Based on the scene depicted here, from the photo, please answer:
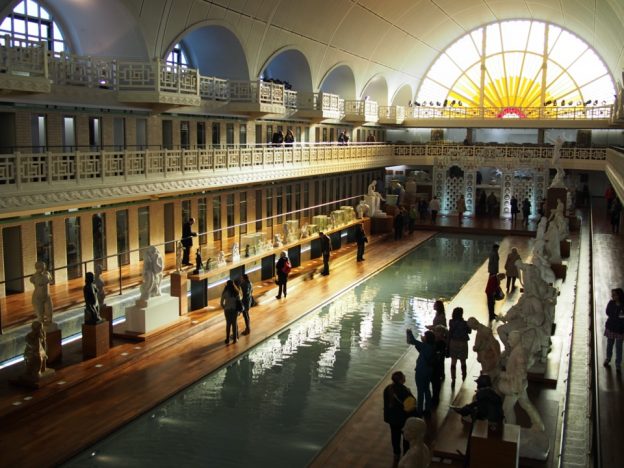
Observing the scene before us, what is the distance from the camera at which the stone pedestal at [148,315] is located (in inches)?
631

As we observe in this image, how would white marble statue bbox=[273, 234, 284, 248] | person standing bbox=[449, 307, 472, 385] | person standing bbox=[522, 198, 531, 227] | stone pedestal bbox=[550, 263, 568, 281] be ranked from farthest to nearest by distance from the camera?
person standing bbox=[522, 198, 531, 227] < white marble statue bbox=[273, 234, 284, 248] < stone pedestal bbox=[550, 263, 568, 281] < person standing bbox=[449, 307, 472, 385]

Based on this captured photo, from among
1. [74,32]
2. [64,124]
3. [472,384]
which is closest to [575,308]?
[472,384]

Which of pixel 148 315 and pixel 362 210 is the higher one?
pixel 362 210

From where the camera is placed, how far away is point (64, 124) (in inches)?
773

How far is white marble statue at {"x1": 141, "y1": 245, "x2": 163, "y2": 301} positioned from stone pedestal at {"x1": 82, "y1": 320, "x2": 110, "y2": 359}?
69.8 inches

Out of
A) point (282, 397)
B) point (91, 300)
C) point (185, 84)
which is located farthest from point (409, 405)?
point (185, 84)

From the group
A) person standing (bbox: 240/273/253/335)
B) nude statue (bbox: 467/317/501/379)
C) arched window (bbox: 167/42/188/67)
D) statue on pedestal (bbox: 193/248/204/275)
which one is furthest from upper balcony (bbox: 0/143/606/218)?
nude statue (bbox: 467/317/501/379)

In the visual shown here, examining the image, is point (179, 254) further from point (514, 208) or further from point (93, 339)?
point (514, 208)

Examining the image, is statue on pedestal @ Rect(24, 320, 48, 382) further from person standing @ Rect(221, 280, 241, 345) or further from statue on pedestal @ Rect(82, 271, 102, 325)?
person standing @ Rect(221, 280, 241, 345)

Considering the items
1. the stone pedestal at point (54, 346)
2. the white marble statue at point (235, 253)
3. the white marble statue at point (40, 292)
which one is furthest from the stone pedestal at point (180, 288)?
the white marble statue at point (40, 292)

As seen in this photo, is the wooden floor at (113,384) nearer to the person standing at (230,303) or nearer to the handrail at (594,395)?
the person standing at (230,303)

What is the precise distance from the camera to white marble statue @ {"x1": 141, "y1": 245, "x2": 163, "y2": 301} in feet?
52.7

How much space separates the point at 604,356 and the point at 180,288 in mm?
10351

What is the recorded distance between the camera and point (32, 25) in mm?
19516
